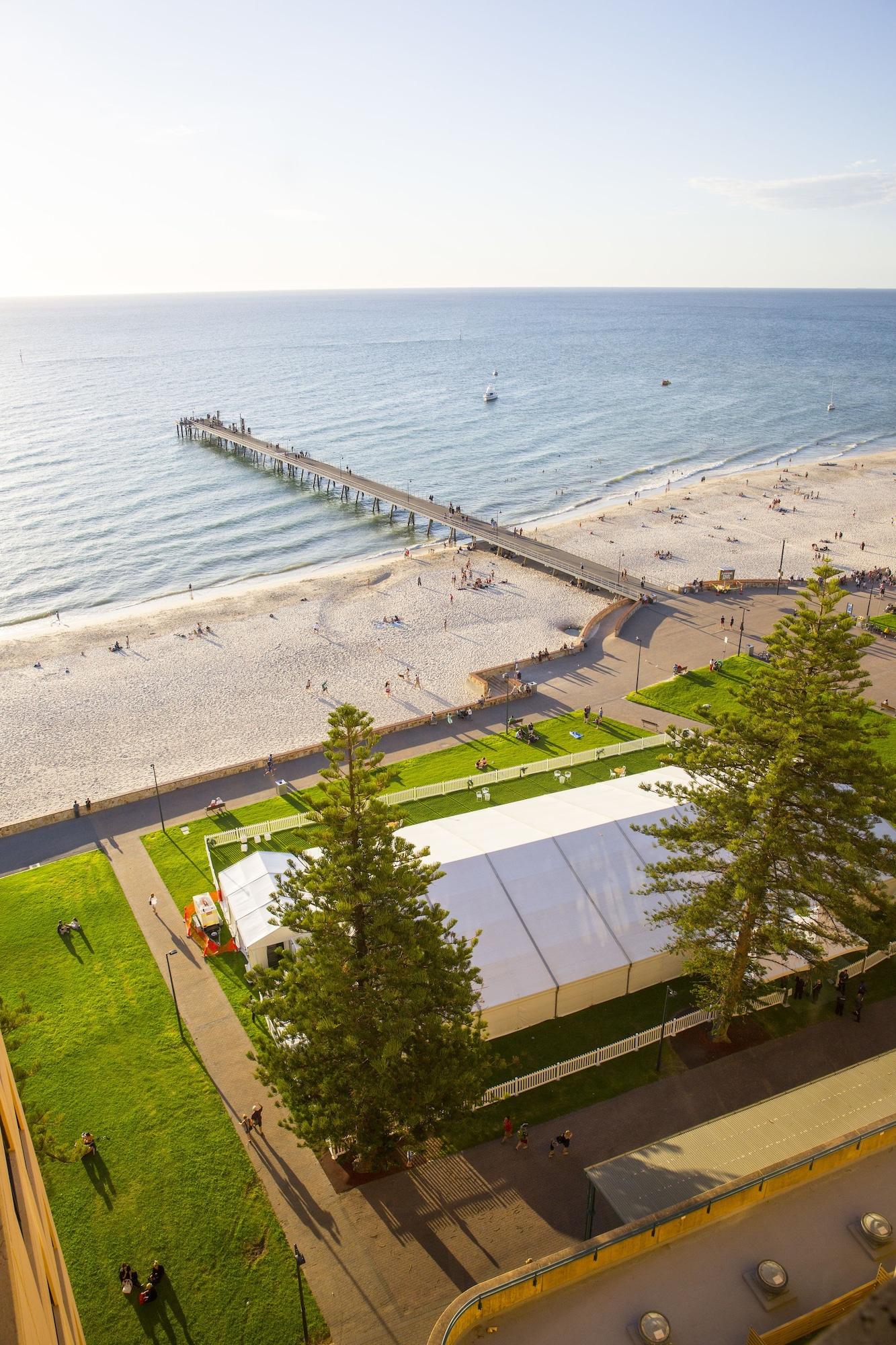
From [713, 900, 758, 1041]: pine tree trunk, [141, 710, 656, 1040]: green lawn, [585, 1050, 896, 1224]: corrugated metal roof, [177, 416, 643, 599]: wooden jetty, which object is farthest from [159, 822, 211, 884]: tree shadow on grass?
[177, 416, 643, 599]: wooden jetty

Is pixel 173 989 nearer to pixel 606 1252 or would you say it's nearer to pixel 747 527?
pixel 606 1252

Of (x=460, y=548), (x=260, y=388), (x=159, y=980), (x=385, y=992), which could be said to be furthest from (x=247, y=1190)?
(x=260, y=388)

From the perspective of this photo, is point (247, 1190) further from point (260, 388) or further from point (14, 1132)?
point (260, 388)

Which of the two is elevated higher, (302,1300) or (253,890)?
(253,890)

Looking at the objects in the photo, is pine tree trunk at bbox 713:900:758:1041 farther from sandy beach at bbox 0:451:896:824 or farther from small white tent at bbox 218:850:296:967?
sandy beach at bbox 0:451:896:824

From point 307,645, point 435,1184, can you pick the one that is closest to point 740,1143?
point 435,1184

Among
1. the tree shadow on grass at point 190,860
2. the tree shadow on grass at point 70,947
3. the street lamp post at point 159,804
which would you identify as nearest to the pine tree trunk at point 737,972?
the tree shadow on grass at point 190,860
